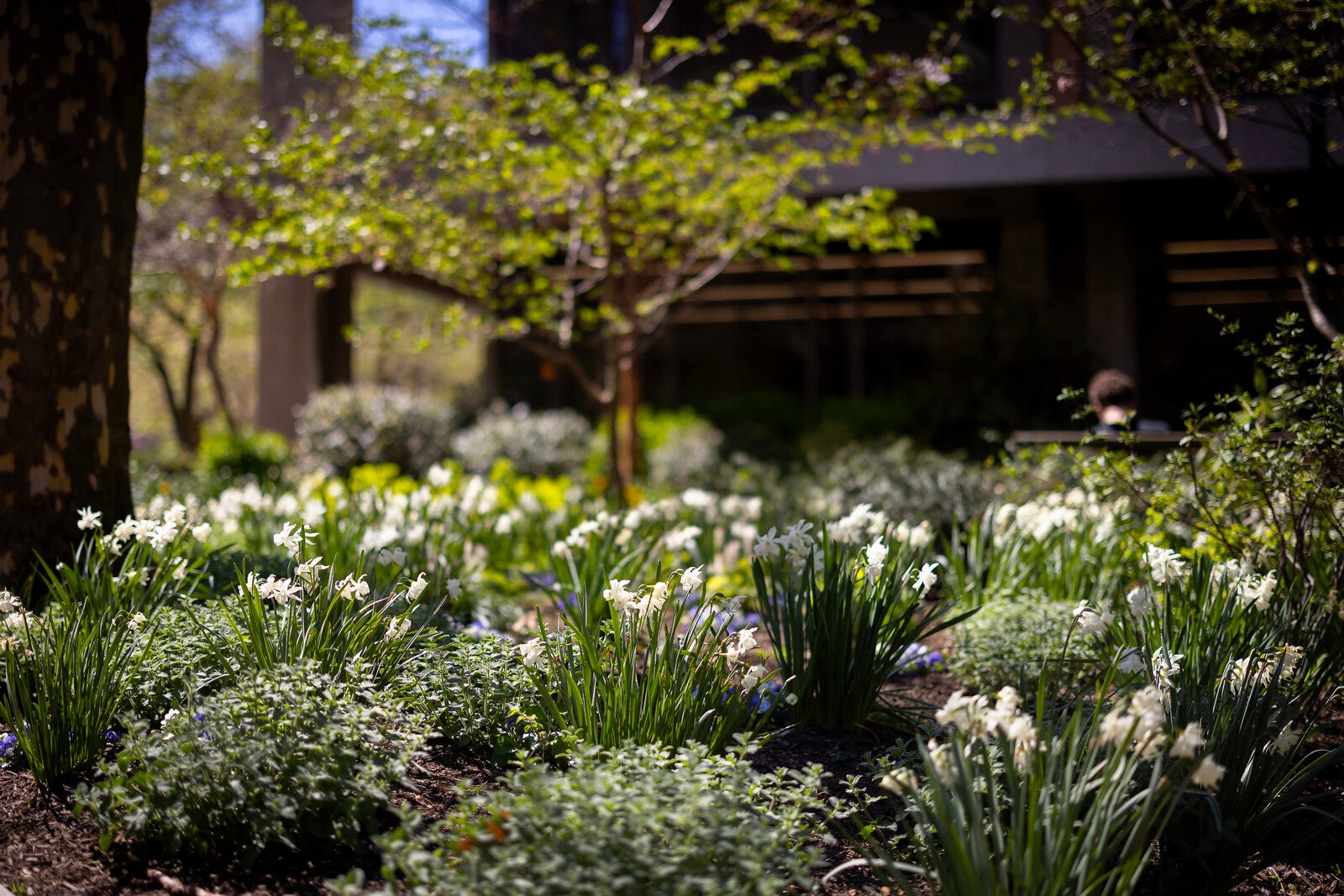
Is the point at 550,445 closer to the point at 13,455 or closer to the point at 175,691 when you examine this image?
the point at 13,455

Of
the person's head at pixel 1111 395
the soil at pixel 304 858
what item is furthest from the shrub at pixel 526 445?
the soil at pixel 304 858

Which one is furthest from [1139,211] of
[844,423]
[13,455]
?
[13,455]

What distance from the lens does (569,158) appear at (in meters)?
7.33

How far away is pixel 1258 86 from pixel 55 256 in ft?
16.8

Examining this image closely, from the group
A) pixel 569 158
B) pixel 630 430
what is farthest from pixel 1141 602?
pixel 630 430

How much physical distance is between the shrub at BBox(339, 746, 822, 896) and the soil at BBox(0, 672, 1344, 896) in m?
0.22

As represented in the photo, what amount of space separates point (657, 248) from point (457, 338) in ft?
5.69

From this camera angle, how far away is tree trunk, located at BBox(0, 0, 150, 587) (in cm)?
426

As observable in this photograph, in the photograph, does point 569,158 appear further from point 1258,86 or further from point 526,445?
point 526,445

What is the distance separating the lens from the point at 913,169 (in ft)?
35.5

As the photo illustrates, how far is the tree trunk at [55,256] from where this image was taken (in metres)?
4.26

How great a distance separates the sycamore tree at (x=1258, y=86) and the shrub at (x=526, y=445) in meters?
7.70

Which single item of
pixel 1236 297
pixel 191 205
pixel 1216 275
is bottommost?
pixel 1236 297

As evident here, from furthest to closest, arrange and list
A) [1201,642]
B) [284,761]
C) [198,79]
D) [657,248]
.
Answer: [198,79], [657,248], [1201,642], [284,761]
